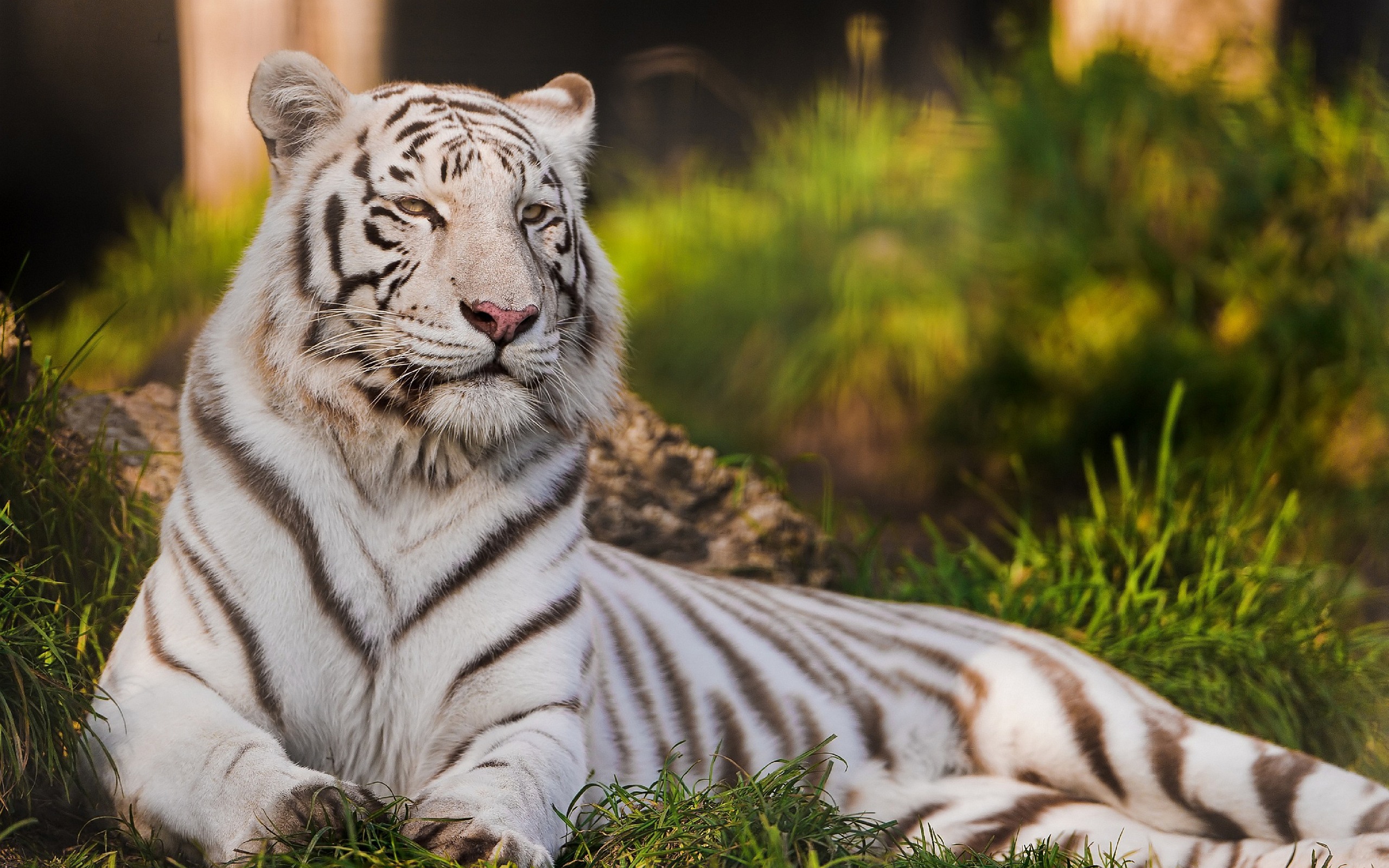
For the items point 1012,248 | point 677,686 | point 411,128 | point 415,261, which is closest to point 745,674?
point 677,686

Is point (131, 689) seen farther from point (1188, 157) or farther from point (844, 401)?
point (1188, 157)

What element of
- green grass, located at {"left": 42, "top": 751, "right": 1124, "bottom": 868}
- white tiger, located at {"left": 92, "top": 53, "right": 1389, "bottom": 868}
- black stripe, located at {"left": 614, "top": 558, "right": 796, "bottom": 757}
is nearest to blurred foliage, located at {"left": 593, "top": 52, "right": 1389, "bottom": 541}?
black stripe, located at {"left": 614, "top": 558, "right": 796, "bottom": 757}

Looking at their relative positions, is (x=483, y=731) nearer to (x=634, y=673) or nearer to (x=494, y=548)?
(x=494, y=548)

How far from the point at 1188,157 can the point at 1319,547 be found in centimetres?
139

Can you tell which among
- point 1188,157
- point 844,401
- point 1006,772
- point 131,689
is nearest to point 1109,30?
point 1188,157

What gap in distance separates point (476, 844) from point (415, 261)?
0.95 metres

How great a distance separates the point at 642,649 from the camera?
8.55 ft

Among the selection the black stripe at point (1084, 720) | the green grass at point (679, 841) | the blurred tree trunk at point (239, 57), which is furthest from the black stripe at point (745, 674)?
the blurred tree trunk at point (239, 57)

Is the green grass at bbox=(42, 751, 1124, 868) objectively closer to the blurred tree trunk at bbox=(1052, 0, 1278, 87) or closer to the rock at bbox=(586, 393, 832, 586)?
the rock at bbox=(586, 393, 832, 586)

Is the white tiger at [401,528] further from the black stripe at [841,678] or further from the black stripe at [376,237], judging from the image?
the black stripe at [841,678]

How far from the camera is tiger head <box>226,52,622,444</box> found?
2.04m

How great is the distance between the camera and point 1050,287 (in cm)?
413

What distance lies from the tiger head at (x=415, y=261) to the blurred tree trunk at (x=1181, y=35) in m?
2.59

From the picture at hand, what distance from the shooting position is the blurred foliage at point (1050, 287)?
156 inches
